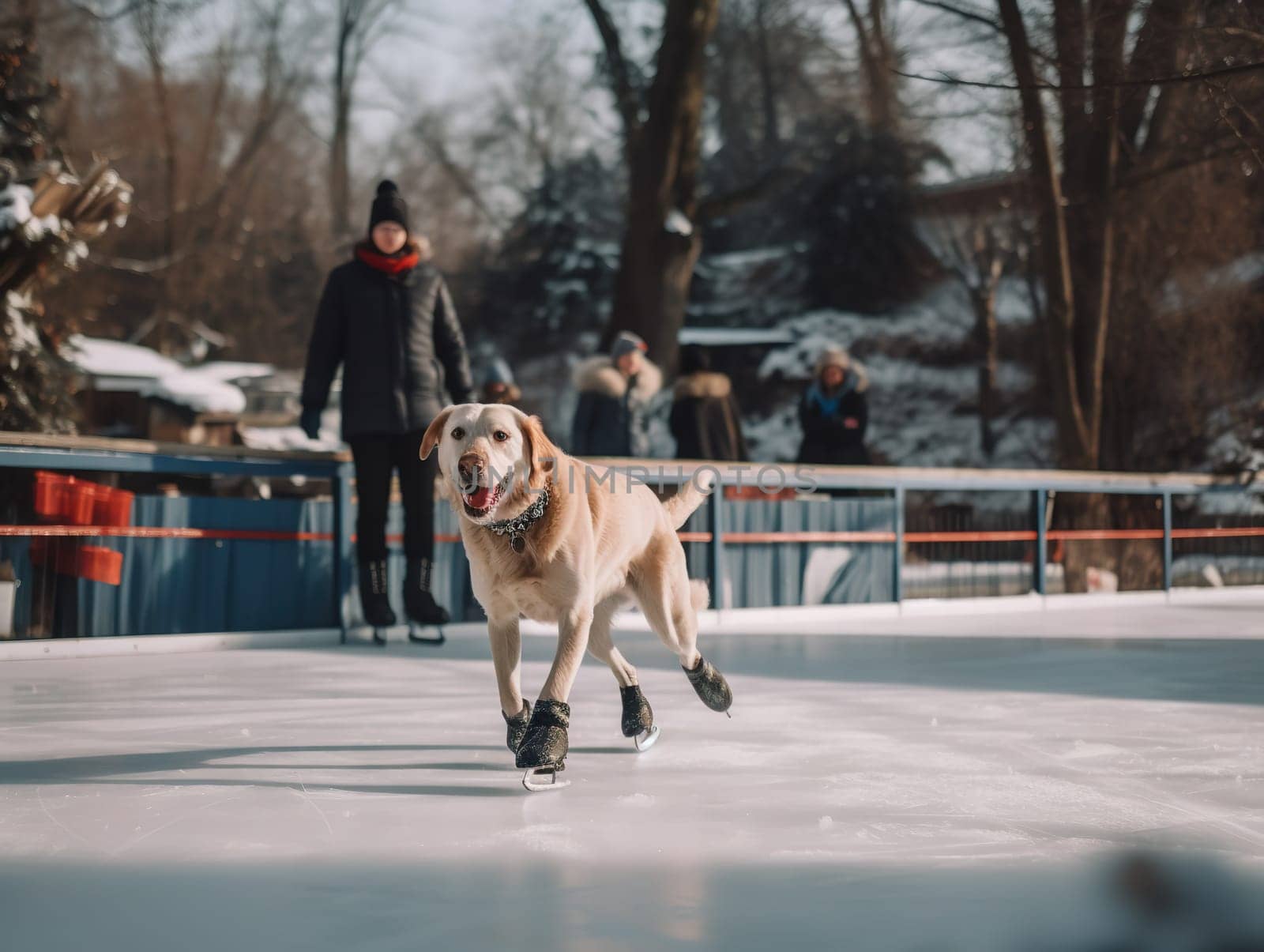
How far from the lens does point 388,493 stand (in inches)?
297

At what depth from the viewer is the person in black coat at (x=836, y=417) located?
35.1 feet

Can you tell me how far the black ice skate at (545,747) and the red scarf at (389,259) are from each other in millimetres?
4117

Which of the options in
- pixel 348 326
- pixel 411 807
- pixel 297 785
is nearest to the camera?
pixel 411 807

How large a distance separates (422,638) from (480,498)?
15.3 ft

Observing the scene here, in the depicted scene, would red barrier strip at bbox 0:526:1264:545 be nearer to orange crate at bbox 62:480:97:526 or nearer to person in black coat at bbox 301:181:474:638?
orange crate at bbox 62:480:97:526

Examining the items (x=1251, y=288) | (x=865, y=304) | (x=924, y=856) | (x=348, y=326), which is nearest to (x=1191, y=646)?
(x=348, y=326)

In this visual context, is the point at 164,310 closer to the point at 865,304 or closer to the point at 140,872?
the point at 865,304

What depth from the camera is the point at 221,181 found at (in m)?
32.5

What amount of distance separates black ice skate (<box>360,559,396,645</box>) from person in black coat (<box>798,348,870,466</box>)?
13.7 ft

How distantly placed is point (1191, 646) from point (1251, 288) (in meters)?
14.5

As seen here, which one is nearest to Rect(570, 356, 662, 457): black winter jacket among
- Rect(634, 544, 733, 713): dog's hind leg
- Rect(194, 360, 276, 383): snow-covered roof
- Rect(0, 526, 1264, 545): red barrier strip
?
Rect(0, 526, 1264, 545): red barrier strip

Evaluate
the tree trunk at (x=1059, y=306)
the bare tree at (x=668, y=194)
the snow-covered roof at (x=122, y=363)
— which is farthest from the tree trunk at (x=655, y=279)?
the snow-covered roof at (x=122, y=363)

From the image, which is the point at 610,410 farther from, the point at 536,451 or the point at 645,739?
the point at 536,451

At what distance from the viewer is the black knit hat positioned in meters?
7.13
